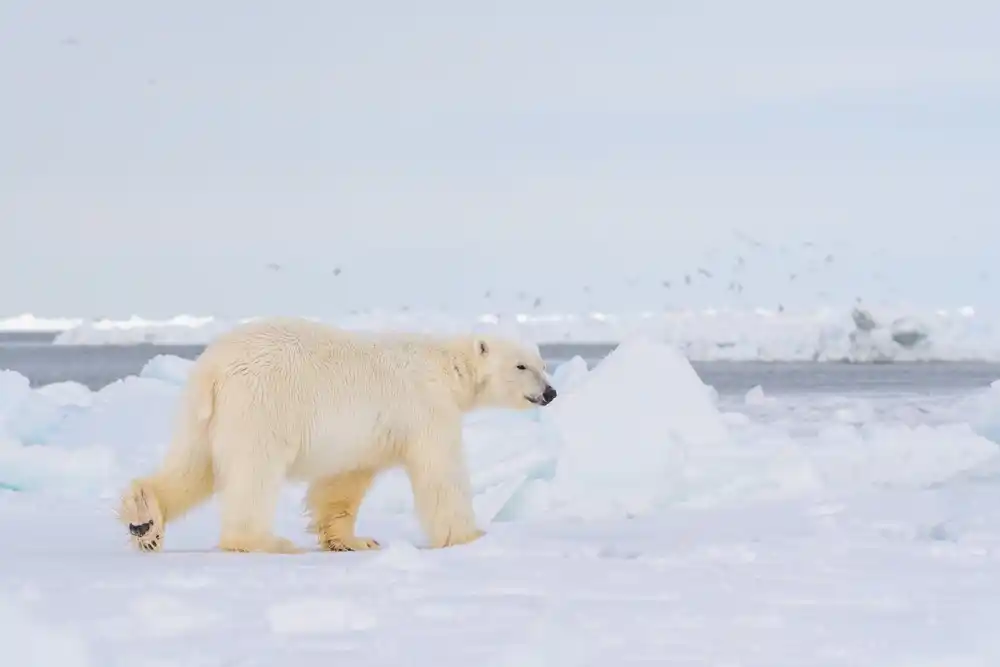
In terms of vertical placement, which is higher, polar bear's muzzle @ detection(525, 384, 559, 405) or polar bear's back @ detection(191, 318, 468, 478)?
polar bear's back @ detection(191, 318, 468, 478)

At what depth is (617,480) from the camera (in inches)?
346

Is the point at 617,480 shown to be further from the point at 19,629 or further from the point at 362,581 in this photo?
the point at 19,629

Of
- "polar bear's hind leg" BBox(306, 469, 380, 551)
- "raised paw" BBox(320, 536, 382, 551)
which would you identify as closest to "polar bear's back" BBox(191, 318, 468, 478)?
"polar bear's hind leg" BBox(306, 469, 380, 551)

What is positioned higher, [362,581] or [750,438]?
[362,581]

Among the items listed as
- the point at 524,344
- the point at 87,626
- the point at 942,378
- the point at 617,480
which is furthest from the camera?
the point at 942,378

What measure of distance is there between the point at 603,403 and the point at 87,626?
21.8 ft

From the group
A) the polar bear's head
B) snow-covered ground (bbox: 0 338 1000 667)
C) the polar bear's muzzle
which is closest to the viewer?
snow-covered ground (bbox: 0 338 1000 667)

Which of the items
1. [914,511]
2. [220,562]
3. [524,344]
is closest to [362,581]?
[220,562]

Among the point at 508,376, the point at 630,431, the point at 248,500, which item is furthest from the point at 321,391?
the point at 630,431

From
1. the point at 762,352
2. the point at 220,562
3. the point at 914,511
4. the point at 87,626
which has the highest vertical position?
the point at 87,626

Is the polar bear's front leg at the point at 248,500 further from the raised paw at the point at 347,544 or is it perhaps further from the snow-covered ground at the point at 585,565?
the raised paw at the point at 347,544

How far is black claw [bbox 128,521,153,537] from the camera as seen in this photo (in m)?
5.14

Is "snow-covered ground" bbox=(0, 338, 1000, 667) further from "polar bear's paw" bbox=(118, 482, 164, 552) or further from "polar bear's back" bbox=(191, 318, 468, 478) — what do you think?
"polar bear's back" bbox=(191, 318, 468, 478)

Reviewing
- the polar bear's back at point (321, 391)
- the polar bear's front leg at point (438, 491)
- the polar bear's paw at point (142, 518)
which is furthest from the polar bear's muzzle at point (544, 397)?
the polar bear's paw at point (142, 518)
